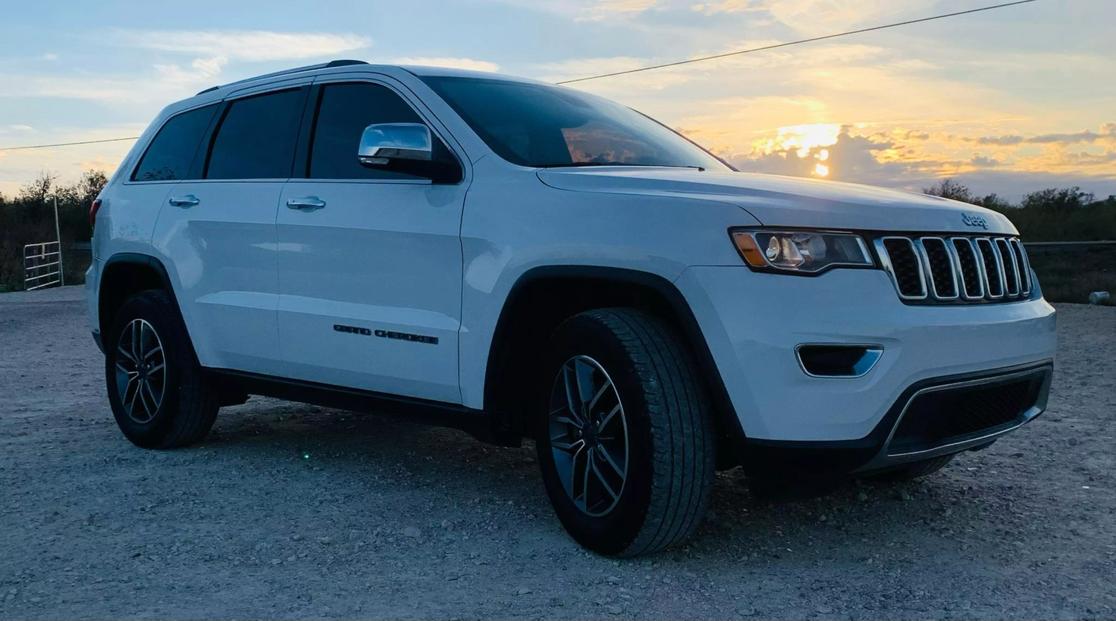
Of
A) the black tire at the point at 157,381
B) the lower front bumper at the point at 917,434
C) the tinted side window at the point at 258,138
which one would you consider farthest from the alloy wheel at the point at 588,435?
the black tire at the point at 157,381

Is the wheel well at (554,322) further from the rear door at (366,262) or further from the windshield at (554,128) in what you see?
the windshield at (554,128)

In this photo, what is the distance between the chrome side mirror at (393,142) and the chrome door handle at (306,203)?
712 millimetres

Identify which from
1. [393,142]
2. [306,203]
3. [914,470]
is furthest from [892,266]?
[306,203]

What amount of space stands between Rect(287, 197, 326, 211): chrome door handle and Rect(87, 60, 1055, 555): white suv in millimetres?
17

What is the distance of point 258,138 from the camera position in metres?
5.46

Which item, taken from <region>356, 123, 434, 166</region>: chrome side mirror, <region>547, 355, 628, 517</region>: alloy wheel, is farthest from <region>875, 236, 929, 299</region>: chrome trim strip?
<region>356, 123, 434, 166</region>: chrome side mirror

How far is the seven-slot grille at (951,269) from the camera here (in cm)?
354

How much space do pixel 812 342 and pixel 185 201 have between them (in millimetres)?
3619

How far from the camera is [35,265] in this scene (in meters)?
34.0

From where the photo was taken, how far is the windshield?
4.46 m

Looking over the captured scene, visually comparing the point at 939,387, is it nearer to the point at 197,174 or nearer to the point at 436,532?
the point at 436,532

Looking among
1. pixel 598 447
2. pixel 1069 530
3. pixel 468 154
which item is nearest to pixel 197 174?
pixel 468 154

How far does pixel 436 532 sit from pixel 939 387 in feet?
6.56

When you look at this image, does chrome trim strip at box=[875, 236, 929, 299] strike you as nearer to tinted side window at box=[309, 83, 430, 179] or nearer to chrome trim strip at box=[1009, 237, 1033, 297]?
chrome trim strip at box=[1009, 237, 1033, 297]
